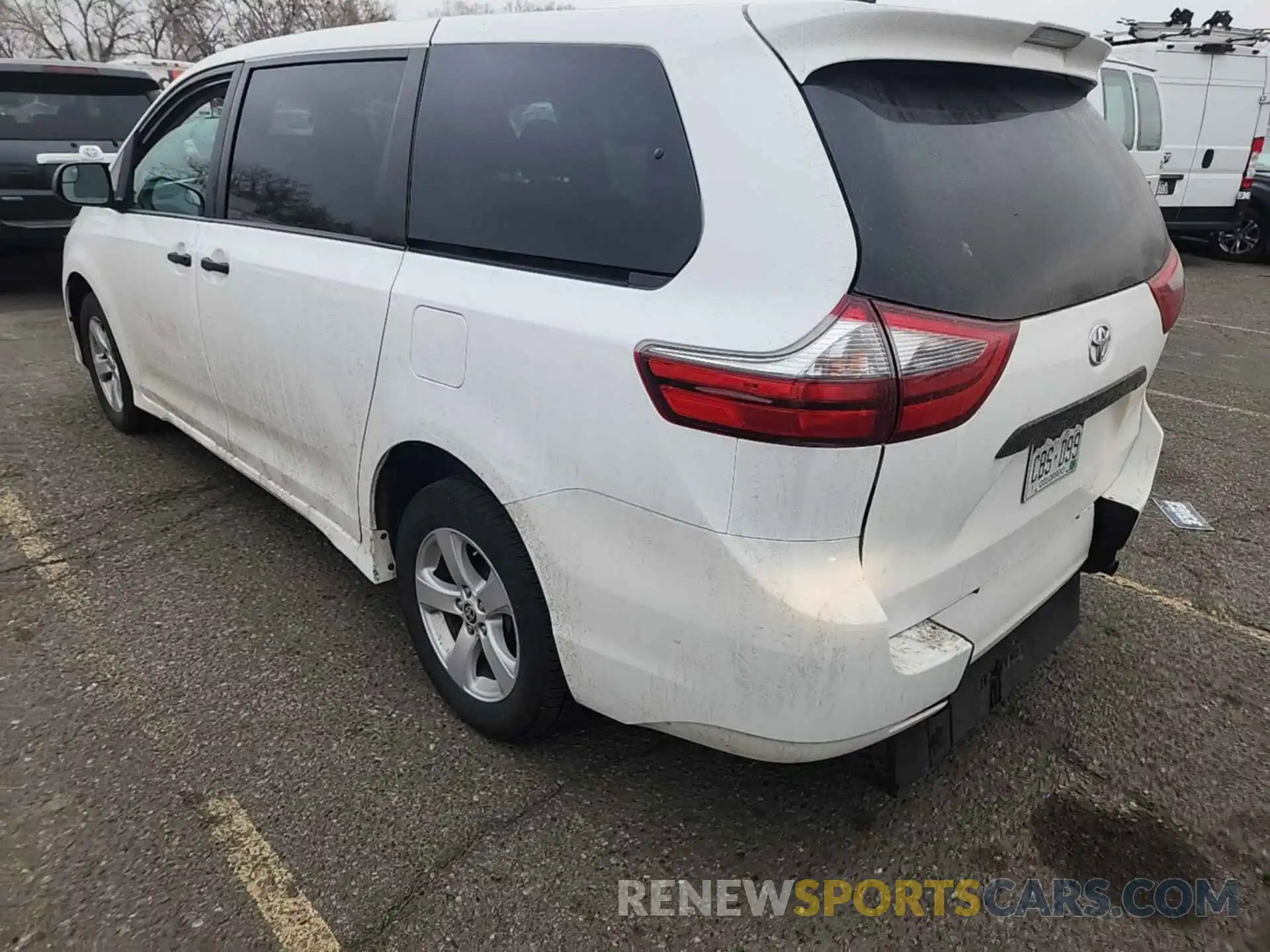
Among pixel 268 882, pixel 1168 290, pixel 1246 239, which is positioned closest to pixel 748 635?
pixel 268 882

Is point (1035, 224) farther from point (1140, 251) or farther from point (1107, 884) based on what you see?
point (1107, 884)

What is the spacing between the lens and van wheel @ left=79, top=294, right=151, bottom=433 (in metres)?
4.34

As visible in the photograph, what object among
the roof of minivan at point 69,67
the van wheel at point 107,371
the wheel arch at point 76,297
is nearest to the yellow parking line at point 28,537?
the van wheel at point 107,371

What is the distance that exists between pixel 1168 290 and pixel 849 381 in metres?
1.32

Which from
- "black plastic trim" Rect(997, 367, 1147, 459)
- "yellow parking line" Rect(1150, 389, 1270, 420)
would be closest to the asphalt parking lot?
"black plastic trim" Rect(997, 367, 1147, 459)

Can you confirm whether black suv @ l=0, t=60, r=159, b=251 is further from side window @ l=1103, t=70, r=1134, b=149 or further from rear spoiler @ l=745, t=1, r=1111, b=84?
side window @ l=1103, t=70, r=1134, b=149

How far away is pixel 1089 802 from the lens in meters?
2.27

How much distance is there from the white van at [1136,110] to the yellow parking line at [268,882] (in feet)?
31.9

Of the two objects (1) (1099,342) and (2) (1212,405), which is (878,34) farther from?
(2) (1212,405)

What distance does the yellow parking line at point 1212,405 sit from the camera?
212 inches

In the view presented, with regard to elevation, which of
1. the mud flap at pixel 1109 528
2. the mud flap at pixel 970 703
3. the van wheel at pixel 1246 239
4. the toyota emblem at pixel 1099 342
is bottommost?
the van wheel at pixel 1246 239

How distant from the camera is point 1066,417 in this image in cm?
195

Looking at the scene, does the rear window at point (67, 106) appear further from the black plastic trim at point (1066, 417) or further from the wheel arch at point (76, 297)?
the black plastic trim at point (1066, 417)

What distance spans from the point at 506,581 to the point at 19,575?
2236 mm
